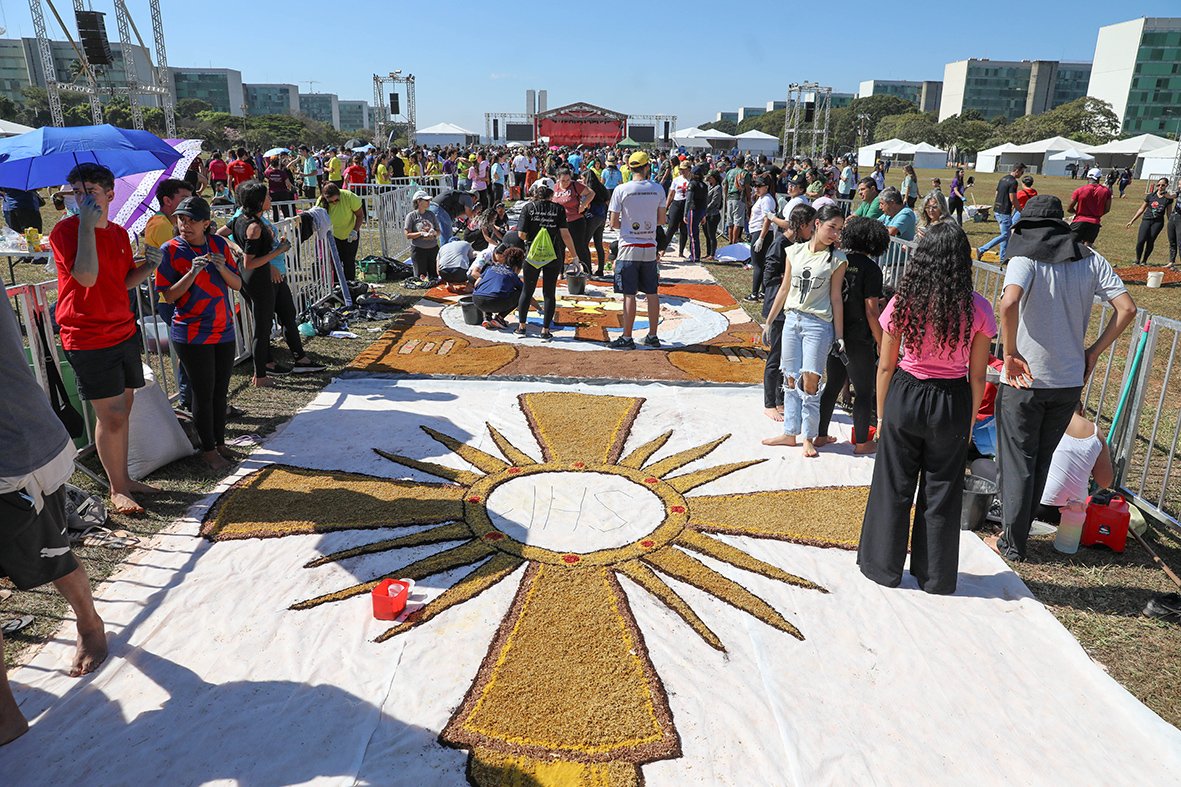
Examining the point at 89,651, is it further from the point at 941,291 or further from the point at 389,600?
the point at 941,291

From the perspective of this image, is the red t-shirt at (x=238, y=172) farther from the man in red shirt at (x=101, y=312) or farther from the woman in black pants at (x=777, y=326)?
the woman in black pants at (x=777, y=326)

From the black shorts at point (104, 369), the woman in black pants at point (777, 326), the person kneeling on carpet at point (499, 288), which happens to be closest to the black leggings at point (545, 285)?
the person kneeling on carpet at point (499, 288)

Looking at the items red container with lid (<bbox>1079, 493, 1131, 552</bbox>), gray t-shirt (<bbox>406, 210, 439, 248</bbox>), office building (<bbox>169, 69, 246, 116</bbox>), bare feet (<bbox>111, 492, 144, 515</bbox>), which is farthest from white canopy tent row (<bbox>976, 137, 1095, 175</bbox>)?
office building (<bbox>169, 69, 246, 116</bbox>)

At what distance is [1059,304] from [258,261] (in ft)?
19.8

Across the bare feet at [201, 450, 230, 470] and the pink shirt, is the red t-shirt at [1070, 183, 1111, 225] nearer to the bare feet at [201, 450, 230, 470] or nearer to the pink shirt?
the pink shirt

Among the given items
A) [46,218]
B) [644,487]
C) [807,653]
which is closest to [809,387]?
[644,487]

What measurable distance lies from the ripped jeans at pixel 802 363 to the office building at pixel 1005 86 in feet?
579

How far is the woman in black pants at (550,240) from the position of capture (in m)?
8.72

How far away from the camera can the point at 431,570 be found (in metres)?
3.91

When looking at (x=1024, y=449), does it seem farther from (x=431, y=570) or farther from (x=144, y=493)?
Answer: (x=144, y=493)

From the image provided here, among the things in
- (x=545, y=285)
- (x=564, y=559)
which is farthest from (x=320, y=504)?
(x=545, y=285)

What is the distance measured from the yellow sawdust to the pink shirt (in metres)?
2.71

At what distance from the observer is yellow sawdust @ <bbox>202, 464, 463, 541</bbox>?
4.37 m

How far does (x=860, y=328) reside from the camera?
213 inches
